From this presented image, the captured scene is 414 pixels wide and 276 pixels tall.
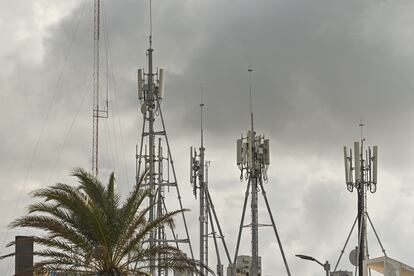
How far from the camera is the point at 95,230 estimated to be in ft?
141

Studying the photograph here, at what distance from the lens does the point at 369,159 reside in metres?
67.6

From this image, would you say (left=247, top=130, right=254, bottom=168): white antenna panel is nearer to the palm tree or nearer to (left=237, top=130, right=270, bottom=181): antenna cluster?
(left=237, top=130, right=270, bottom=181): antenna cluster

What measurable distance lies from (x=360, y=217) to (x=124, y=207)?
84.4 ft

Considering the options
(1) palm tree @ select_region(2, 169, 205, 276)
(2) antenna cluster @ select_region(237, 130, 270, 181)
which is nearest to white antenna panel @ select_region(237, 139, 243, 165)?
(2) antenna cluster @ select_region(237, 130, 270, 181)

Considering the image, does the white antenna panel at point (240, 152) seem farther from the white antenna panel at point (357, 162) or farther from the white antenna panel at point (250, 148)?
the white antenna panel at point (357, 162)

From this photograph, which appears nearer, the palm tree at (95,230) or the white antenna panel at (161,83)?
the palm tree at (95,230)

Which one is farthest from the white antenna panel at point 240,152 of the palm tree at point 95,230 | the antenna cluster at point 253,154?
the palm tree at point 95,230

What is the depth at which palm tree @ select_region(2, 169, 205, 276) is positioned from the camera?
42.5 m

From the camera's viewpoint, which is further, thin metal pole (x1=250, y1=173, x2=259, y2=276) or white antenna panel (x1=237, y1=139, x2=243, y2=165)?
white antenna panel (x1=237, y1=139, x2=243, y2=165)

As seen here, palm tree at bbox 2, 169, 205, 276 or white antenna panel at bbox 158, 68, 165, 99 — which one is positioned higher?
white antenna panel at bbox 158, 68, 165, 99

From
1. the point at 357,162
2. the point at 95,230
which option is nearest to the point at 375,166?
the point at 357,162

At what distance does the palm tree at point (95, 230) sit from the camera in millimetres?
42500

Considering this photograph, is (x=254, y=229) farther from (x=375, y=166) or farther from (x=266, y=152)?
(x=375, y=166)

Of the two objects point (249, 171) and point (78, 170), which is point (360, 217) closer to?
point (249, 171)
